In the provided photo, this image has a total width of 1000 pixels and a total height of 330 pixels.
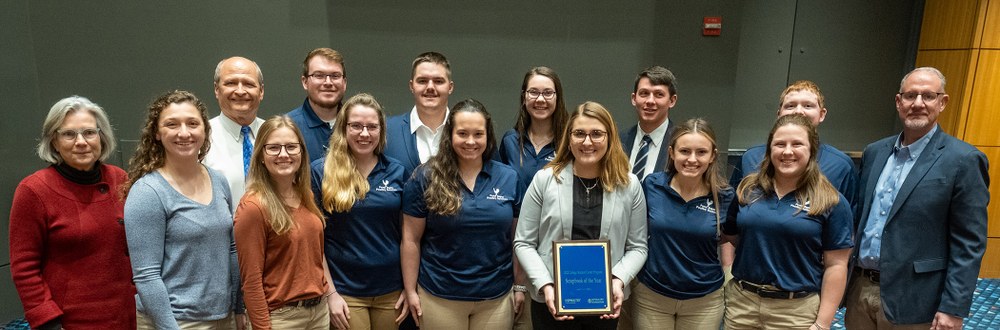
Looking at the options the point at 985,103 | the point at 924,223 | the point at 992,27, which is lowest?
the point at 924,223

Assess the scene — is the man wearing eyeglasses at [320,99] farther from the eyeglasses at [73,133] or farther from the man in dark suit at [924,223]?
the man in dark suit at [924,223]

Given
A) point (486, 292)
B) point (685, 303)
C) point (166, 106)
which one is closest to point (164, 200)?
point (166, 106)

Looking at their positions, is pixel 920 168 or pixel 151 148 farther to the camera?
pixel 920 168

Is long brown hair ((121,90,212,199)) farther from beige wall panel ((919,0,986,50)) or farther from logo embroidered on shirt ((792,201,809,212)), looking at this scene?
beige wall panel ((919,0,986,50))

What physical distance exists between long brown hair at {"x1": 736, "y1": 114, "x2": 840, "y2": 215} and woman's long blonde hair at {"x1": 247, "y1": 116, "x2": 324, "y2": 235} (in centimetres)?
193

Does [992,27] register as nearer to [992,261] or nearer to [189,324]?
[992,261]

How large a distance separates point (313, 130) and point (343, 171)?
0.69 metres

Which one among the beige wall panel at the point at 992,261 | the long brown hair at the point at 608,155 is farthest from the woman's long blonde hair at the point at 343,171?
the beige wall panel at the point at 992,261

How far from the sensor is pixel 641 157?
2971 millimetres

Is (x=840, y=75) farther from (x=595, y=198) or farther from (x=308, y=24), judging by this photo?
(x=308, y=24)

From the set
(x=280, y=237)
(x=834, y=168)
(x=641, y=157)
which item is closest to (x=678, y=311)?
(x=641, y=157)

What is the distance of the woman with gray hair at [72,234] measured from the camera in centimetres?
194

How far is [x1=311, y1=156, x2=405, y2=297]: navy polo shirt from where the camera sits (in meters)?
2.40

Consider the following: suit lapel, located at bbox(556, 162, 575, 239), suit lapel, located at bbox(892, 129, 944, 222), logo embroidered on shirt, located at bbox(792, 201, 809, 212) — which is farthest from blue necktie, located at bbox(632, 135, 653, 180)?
suit lapel, located at bbox(892, 129, 944, 222)
